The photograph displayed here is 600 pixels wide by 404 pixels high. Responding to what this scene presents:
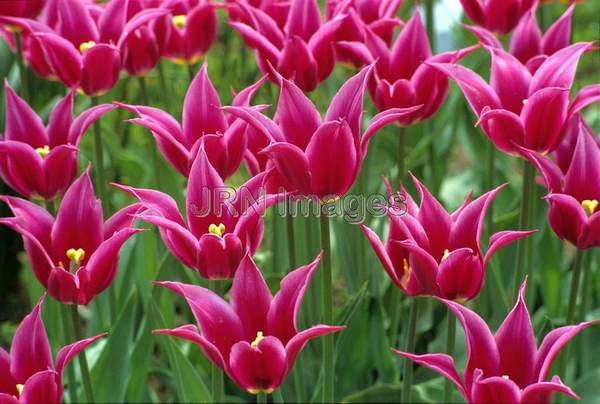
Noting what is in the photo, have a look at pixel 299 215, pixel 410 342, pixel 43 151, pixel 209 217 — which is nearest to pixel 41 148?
pixel 43 151

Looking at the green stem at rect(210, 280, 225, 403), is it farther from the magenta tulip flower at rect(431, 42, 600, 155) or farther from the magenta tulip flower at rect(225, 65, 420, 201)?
the magenta tulip flower at rect(431, 42, 600, 155)

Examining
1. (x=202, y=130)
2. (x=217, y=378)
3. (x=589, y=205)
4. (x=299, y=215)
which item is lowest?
(x=217, y=378)

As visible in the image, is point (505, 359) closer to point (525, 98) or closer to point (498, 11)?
point (525, 98)

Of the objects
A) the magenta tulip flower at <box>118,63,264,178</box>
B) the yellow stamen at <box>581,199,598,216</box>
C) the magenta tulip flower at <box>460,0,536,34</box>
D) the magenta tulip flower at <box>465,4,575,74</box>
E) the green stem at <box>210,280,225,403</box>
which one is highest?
the magenta tulip flower at <box>460,0,536,34</box>

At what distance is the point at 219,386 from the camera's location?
1416mm

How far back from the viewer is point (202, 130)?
145 cm

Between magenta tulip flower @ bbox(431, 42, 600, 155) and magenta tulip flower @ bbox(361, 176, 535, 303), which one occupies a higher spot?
Result: magenta tulip flower @ bbox(431, 42, 600, 155)

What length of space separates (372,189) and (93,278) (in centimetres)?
120

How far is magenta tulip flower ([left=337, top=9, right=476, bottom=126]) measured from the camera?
5.39 ft

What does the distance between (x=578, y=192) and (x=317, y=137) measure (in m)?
0.43

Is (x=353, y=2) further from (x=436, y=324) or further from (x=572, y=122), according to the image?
(x=436, y=324)

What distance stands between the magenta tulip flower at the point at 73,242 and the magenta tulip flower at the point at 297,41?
1.37ft

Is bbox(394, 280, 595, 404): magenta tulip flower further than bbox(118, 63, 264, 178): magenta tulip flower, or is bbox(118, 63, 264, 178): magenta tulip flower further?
bbox(118, 63, 264, 178): magenta tulip flower

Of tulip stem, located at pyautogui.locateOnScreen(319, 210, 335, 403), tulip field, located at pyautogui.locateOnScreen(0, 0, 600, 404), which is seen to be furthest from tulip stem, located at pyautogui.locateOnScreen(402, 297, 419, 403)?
tulip stem, located at pyautogui.locateOnScreen(319, 210, 335, 403)
